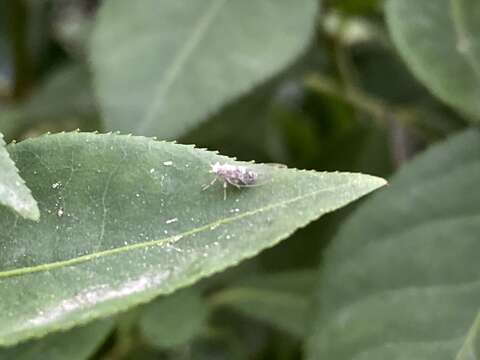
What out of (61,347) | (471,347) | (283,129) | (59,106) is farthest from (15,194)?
(283,129)

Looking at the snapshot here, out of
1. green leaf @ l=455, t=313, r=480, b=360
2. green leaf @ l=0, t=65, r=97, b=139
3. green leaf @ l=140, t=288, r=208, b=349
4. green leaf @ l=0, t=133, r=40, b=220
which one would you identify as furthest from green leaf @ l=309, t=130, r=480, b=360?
green leaf @ l=0, t=65, r=97, b=139

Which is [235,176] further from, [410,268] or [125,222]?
[410,268]

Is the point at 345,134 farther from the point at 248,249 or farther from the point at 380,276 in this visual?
the point at 248,249

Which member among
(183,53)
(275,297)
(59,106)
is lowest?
(275,297)

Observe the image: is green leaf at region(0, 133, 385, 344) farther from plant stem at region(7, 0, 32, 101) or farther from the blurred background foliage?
plant stem at region(7, 0, 32, 101)

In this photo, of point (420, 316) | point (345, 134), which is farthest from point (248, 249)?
point (345, 134)
